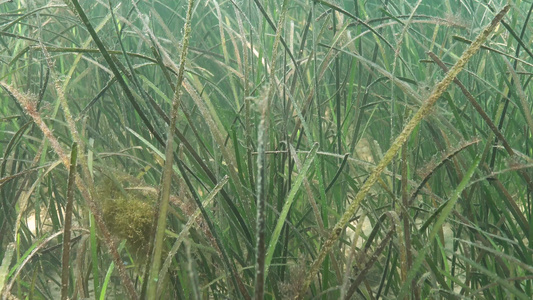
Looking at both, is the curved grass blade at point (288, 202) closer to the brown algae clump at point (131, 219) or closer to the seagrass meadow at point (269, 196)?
the seagrass meadow at point (269, 196)

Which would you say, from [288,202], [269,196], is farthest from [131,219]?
[288,202]

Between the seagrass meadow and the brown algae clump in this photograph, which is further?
the brown algae clump

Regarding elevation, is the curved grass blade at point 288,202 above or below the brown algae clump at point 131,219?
above

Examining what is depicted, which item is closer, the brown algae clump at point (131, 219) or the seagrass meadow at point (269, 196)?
the seagrass meadow at point (269, 196)

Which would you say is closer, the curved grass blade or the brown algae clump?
the curved grass blade

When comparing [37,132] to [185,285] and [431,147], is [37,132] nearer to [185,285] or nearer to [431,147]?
[185,285]

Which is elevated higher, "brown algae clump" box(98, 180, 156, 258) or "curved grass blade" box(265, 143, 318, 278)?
"curved grass blade" box(265, 143, 318, 278)

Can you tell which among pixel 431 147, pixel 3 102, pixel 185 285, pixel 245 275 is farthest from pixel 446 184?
pixel 3 102

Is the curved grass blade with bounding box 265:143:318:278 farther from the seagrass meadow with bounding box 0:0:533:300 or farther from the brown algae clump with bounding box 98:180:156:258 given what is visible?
the brown algae clump with bounding box 98:180:156:258

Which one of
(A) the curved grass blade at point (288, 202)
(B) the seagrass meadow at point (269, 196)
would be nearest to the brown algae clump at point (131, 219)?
(B) the seagrass meadow at point (269, 196)

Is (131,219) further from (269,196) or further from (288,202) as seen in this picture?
(288,202)

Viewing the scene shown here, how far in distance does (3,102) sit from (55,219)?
854mm

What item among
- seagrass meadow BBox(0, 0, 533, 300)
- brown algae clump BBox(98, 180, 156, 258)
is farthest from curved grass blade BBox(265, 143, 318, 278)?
brown algae clump BBox(98, 180, 156, 258)

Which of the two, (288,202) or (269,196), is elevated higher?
(288,202)
